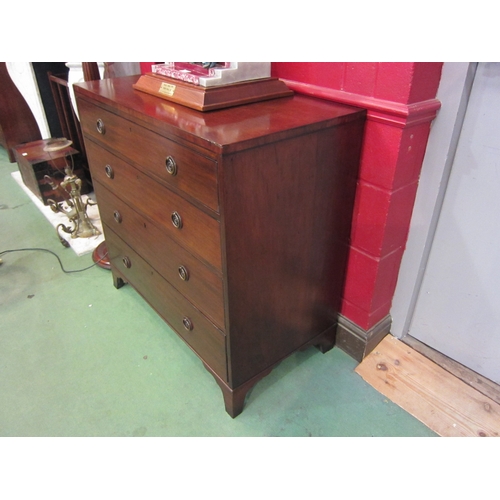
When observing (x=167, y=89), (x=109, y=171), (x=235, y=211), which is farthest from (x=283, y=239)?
(x=109, y=171)

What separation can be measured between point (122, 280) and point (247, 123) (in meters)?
1.15

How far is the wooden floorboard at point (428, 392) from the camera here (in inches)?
49.8

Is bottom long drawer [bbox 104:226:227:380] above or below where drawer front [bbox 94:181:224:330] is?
below

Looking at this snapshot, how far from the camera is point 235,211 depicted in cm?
97

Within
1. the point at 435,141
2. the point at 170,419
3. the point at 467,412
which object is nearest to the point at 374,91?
the point at 435,141

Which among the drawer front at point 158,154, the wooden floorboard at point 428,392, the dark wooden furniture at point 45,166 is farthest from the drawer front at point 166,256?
the dark wooden furniture at point 45,166

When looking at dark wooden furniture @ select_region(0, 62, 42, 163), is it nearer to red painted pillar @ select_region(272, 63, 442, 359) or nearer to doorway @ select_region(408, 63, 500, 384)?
red painted pillar @ select_region(272, 63, 442, 359)

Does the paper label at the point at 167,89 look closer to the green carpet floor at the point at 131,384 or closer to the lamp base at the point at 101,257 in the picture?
the green carpet floor at the point at 131,384

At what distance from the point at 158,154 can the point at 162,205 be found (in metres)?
0.16

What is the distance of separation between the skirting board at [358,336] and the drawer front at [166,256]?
22.4 inches

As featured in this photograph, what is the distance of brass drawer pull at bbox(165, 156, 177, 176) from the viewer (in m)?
1.05

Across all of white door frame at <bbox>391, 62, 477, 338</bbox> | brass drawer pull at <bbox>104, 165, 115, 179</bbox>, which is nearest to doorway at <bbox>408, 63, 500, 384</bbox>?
white door frame at <bbox>391, 62, 477, 338</bbox>

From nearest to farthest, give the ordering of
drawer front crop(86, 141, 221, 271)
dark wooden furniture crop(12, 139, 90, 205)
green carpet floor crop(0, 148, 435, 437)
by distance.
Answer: drawer front crop(86, 141, 221, 271)
green carpet floor crop(0, 148, 435, 437)
dark wooden furniture crop(12, 139, 90, 205)

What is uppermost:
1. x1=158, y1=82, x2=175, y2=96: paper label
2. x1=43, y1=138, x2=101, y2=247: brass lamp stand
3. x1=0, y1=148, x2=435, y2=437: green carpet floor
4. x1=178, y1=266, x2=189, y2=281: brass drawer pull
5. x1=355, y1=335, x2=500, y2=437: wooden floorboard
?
x1=158, y1=82, x2=175, y2=96: paper label
